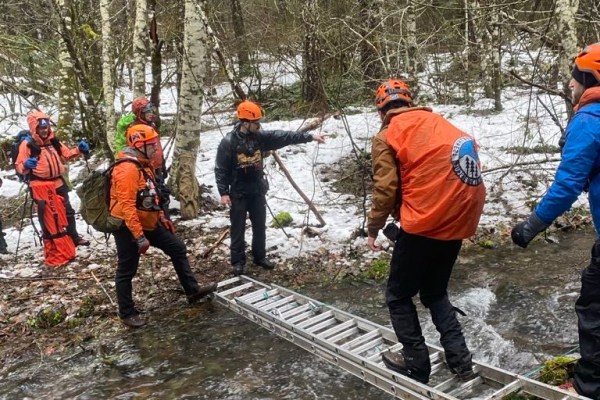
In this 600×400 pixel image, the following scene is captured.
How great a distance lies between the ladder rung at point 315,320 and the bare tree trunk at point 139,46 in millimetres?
6330

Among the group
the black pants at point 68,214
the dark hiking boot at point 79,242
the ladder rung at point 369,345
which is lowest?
the ladder rung at point 369,345

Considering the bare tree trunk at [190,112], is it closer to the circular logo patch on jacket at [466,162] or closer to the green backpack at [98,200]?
the green backpack at [98,200]

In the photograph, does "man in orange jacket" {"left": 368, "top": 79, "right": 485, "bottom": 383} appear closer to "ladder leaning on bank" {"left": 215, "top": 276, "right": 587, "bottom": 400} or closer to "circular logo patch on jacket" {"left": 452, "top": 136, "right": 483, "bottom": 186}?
"circular logo patch on jacket" {"left": 452, "top": 136, "right": 483, "bottom": 186}

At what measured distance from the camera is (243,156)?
705 cm

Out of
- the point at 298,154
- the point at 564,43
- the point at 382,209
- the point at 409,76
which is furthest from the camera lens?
the point at 298,154

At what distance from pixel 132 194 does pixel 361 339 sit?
8.91ft

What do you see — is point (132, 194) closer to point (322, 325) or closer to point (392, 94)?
point (322, 325)

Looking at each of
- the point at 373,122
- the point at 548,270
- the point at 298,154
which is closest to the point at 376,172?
the point at 548,270

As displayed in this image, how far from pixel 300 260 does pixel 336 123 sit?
5.92 meters

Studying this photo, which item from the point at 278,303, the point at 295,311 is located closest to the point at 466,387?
the point at 295,311

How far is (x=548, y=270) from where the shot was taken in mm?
A: 6855

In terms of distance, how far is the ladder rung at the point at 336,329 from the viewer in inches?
206

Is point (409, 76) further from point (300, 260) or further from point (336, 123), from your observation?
point (300, 260)

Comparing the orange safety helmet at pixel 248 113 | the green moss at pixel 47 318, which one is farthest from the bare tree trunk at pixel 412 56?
the green moss at pixel 47 318
